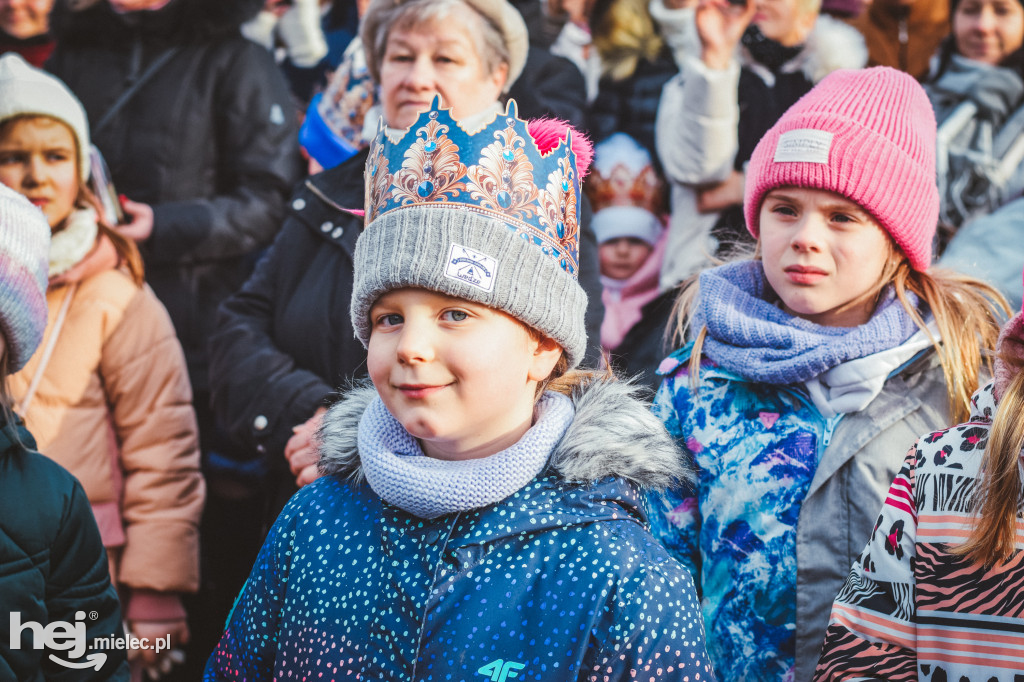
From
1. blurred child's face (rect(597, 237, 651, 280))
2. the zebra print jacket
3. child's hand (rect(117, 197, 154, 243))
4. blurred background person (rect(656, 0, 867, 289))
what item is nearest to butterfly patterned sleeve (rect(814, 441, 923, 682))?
the zebra print jacket

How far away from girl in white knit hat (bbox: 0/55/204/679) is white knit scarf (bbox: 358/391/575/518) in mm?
1743

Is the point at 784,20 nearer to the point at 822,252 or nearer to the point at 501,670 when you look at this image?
the point at 822,252

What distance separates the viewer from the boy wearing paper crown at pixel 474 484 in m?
1.92

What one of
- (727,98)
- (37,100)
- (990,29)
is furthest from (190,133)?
(990,29)

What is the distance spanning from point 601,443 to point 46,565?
142cm

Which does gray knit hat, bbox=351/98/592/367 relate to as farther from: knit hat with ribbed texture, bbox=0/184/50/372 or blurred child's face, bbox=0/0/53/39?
blurred child's face, bbox=0/0/53/39

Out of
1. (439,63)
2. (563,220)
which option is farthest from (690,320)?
(439,63)

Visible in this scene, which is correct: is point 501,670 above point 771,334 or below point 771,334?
Answer: below

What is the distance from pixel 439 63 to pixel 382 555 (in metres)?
1.84

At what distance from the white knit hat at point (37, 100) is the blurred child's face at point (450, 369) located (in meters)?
2.17

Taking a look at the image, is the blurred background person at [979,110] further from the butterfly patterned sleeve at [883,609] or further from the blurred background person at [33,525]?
the blurred background person at [33,525]

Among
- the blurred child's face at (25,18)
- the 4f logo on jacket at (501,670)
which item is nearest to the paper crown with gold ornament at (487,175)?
the 4f logo on jacket at (501,670)

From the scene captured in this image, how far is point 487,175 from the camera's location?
209 centimetres

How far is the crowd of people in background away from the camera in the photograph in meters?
2.00
